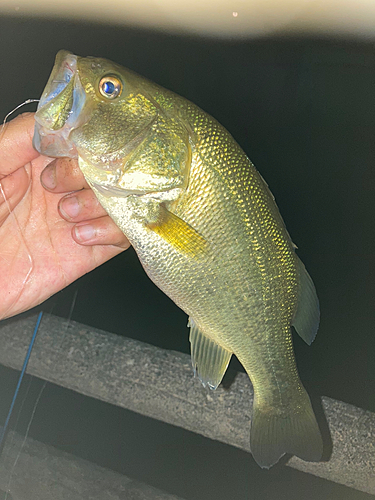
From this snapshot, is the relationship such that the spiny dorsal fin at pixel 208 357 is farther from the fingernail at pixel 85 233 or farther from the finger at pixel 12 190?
the finger at pixel 12 190

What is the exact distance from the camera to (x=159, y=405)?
1.25 meters

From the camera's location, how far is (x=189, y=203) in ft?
1.90

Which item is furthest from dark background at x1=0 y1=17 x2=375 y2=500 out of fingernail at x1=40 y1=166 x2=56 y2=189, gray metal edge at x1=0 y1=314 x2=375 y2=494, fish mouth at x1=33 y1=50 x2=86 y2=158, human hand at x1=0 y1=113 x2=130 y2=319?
fish mouth at x1=33 y1=50 x2=86 y2=158

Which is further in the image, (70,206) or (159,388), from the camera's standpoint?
(159,388)

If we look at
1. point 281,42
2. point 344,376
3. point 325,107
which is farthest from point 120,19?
point 344,376

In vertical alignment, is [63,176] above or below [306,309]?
above

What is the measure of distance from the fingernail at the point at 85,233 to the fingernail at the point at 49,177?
0.35 feet

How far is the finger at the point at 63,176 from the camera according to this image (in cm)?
69

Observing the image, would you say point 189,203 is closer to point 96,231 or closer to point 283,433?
point 96,231

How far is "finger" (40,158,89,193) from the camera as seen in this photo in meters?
0.69

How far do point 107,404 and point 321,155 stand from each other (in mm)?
1360

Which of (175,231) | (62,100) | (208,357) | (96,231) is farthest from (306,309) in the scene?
(62,100)

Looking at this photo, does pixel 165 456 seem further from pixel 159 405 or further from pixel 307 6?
pixel 307 6

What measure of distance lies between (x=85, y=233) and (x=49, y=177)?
14cm
